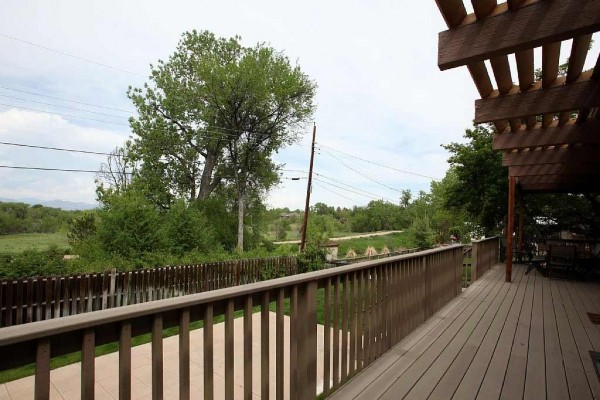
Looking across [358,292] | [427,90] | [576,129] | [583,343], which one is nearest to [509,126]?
[576,129]

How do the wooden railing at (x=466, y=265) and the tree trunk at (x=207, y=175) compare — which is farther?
the tree trunk at (x=207, y=175)

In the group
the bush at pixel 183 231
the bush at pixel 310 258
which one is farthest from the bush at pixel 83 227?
the bush at pixel 310 258

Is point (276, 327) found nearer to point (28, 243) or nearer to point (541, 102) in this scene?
point (541, 102)

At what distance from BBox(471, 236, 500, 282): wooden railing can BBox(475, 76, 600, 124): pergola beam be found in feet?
12.1

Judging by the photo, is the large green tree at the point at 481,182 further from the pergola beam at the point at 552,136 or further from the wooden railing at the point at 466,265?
the pergola beam at the point at 552,136

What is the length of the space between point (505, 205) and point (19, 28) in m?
17.4

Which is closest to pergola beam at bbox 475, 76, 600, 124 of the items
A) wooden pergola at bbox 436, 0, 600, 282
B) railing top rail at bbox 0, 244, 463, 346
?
wooden pergola at bbox 436, 0, 600, 282

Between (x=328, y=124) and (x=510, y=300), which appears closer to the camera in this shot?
(x=510, y=300)

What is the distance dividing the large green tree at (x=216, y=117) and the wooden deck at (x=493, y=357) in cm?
1608

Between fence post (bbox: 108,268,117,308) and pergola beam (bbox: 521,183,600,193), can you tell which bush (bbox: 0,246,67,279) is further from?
pergola beam (bbox: 521,183,600,193)

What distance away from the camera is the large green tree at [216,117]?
18328 millimetres

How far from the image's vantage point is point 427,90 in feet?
35.0

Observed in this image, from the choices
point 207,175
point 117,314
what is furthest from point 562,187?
point 207,175

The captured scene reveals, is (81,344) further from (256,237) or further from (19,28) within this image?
(256,237)
